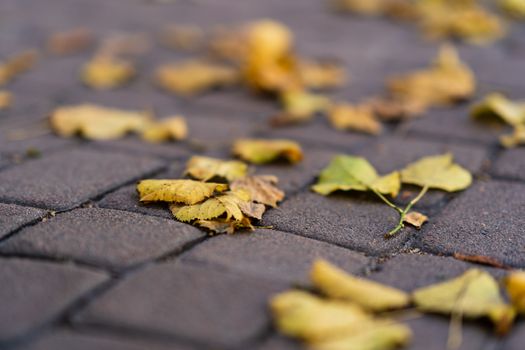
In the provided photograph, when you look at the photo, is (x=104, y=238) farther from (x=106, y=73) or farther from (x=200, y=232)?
(x=106, y=73)

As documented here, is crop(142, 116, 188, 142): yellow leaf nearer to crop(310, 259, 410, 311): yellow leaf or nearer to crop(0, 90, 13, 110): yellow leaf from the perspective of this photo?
crop(0, 90, 13, 110): yellow leaf

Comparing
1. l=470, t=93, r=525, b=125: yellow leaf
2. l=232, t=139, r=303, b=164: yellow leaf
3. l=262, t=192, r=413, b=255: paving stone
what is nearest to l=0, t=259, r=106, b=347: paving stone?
l=262, t=192, r=413, b=255: paving stone

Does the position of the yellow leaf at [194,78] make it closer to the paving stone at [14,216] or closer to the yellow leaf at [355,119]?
the yellow leaf at [355,119]

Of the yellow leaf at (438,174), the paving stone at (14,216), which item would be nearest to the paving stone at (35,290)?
the paving stone at (14,216)

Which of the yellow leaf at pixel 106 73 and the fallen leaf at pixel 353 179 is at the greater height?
the fallen leaf at pixel 353 179

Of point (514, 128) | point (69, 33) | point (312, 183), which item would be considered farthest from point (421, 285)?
point (69, 33)

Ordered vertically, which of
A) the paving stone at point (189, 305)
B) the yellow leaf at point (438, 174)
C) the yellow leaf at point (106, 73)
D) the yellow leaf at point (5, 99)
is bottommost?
the yellow leaf at point (106, 73)

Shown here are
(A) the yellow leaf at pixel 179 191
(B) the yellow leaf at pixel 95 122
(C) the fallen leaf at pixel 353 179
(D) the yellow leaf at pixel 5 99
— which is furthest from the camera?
(D) the yellow leaf at pixel 5 99

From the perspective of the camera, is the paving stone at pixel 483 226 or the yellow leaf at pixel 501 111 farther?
the yellow leaf at pixel 501 111
